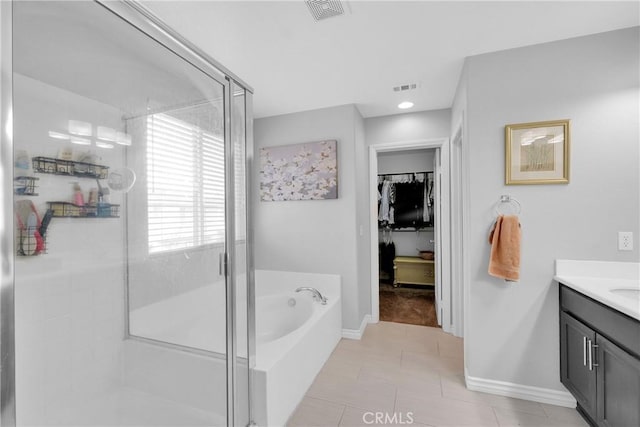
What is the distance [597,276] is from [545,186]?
64cm

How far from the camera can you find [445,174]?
3.08 m

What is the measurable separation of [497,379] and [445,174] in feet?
6.26

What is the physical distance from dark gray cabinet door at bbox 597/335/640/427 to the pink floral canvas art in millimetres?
2152

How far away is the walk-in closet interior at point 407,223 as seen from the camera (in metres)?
4.57

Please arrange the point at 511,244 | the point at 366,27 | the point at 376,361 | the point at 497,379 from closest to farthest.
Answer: the point at 366,27
the point at 511,244
the point at 497,379
the point at 376,361

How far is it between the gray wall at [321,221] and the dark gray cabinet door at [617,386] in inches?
71.3

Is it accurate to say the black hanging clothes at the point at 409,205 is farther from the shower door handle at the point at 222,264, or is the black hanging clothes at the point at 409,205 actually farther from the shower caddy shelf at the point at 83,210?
the shower caddy shelf at the point at 83,210

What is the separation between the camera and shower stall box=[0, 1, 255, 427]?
963 millimetres

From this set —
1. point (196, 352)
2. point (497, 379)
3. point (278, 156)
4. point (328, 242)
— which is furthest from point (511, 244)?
point (278, 156)

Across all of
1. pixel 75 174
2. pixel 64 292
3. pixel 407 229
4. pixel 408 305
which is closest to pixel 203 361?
pixel 64 292

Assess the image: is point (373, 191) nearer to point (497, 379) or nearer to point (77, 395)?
point (497, 379)

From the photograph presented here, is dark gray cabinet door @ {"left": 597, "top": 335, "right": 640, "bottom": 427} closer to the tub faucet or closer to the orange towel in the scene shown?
the orange towel

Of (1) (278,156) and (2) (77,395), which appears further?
(1) (278,156)

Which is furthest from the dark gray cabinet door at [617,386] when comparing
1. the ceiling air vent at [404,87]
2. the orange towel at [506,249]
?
the ceiling air vent at [404,87]
